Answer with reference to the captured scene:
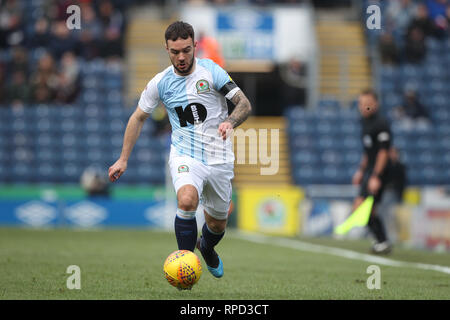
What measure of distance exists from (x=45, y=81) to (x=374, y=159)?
11.0m

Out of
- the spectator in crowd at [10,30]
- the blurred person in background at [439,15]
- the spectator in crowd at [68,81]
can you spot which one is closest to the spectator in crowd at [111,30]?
the spectator in crowd at [68,81]

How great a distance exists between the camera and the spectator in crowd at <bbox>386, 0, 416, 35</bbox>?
72.1 feet

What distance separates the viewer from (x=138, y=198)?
1759 cm

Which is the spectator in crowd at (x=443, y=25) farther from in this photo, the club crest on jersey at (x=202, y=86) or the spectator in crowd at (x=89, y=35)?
the club crest on jersey at (x=202, y=86)

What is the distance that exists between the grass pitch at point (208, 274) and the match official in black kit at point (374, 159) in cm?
43

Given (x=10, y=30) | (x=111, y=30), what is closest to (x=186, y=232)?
(x=111, y=30)

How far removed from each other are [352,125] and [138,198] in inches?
245

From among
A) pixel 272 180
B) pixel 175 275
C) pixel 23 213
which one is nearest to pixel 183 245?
pixel 175 275

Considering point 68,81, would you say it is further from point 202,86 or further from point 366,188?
point 202,86

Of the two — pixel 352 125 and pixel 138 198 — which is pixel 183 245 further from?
pixel 352 125

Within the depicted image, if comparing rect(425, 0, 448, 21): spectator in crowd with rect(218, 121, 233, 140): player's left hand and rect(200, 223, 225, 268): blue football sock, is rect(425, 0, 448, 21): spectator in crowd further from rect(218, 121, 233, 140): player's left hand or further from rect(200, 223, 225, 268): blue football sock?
rect(218, 121, 233, 140): player's left hand

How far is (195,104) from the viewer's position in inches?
263

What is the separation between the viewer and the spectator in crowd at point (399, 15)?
2197 cm

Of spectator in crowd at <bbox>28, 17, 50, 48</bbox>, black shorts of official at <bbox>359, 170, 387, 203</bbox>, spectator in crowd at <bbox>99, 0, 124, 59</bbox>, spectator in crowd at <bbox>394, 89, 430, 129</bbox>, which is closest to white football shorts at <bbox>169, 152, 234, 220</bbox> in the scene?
black shorts of official at <bbox>359, 170, 387, 203</bbox>
